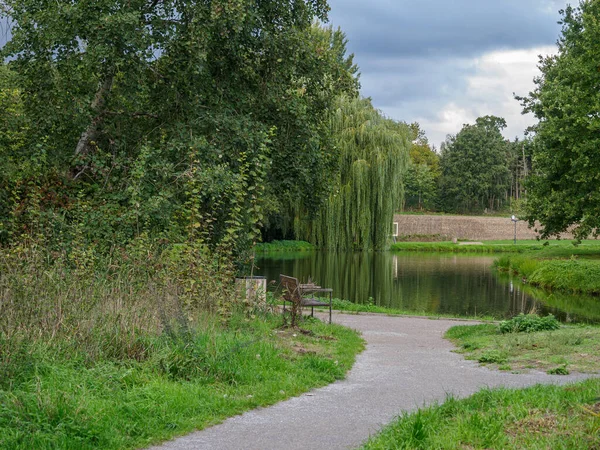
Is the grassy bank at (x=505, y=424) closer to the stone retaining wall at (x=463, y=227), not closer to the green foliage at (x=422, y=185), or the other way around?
the stone retaining wall at (x=463, y=227)

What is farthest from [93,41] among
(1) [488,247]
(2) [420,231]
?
(2) [420,231]

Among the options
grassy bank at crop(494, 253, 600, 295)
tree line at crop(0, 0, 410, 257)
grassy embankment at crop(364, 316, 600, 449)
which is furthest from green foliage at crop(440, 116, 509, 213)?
grassy embankment at crop(364, 316, 600, 449)

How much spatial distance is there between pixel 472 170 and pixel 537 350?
7284 cm

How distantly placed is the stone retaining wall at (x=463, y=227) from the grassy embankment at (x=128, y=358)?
180ft

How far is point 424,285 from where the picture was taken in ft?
90.5

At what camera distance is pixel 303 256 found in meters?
38.5

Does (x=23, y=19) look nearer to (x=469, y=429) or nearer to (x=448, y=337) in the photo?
(x=448, y=337)

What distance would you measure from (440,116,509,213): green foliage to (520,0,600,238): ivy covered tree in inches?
1883

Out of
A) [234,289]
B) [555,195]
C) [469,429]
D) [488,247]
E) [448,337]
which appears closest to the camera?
[469,429]

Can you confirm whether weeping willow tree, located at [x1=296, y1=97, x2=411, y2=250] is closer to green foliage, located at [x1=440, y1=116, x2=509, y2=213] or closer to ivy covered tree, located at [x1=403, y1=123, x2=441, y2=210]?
ivy covered tree, located at [x1=403, y1=123, x2=441, y2=210]

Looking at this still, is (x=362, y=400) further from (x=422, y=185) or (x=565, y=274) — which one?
(x=422, y=185)

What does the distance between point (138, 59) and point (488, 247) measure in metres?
43.6

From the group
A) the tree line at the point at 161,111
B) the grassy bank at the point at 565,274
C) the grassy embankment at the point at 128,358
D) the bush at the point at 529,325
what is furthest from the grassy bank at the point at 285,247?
the grassy embankment at the point at 128,358

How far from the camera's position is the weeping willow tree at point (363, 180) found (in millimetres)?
37125
